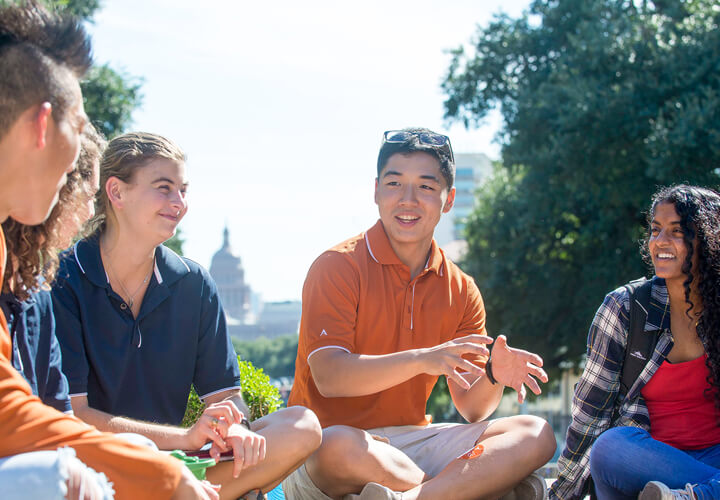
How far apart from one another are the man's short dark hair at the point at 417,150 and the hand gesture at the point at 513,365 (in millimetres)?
1156

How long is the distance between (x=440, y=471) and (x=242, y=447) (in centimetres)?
129

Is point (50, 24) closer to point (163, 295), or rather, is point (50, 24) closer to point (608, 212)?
point (163, 295)

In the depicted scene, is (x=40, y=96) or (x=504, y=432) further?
(x=504, y=432)

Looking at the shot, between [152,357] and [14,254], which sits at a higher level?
[14,254]

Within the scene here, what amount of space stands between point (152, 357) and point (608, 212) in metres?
13.9

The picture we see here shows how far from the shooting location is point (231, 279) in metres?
154

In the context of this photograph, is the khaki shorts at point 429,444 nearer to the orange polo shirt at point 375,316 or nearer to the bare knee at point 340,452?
the orange polo shirt at point 375,316

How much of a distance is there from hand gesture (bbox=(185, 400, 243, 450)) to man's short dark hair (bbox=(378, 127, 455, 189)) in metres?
1.87

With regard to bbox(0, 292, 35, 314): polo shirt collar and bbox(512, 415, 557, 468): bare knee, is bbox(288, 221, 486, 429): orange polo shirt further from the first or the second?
bbox(0, 292, 35, 314): polo shirt collar

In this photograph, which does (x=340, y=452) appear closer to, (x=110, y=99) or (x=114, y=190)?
(x=114, y=190)

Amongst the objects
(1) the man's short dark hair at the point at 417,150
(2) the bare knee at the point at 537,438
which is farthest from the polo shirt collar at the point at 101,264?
(2) the bare knee at the point at 537,438

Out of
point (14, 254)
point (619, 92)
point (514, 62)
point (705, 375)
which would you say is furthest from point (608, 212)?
point (14, 254)

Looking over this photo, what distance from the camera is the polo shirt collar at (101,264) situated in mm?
3617

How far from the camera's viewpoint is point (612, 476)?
3.57 metres
